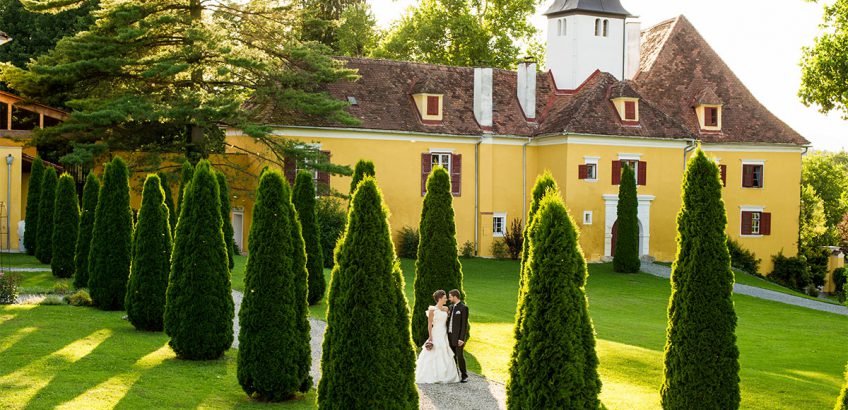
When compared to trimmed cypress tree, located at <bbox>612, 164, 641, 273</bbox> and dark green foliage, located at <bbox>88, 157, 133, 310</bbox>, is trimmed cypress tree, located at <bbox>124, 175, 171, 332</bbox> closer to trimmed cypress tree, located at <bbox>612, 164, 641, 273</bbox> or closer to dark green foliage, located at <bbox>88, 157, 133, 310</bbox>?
dark green foliage, located at <bbox>88, 157, 133, 310</bbox>

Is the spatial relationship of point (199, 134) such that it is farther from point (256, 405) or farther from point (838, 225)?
point (838, 225)

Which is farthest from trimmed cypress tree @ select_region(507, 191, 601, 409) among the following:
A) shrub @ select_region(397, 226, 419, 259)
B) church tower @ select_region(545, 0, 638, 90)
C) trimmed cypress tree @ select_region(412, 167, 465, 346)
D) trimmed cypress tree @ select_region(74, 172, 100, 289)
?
church tower @ select_region(545, 0, 638, 90)

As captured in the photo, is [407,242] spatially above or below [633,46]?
below

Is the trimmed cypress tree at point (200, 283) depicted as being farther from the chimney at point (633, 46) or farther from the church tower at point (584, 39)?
the chimney at point (633, 46)

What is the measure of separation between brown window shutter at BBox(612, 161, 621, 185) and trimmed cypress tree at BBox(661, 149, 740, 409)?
2911cm

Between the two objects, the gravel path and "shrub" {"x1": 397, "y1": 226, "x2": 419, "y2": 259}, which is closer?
the gravel path

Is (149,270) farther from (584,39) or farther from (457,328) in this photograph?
(584,39)

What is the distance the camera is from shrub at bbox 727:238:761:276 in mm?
44156

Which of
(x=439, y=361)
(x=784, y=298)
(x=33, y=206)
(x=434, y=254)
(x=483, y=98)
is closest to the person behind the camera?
(x=439, y=361)

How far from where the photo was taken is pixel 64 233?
27188 millimetres

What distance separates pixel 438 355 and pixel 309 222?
332 inches

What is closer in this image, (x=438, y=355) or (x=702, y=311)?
(x=702, y=311)

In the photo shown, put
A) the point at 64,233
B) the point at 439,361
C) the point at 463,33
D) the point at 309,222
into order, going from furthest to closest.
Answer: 1. the point at 463,33
2. the point at 64,233
3. the point at 309,222
4. the point at 439,361

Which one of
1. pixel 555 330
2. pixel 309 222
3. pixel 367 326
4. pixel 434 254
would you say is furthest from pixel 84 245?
pixel 555 330
